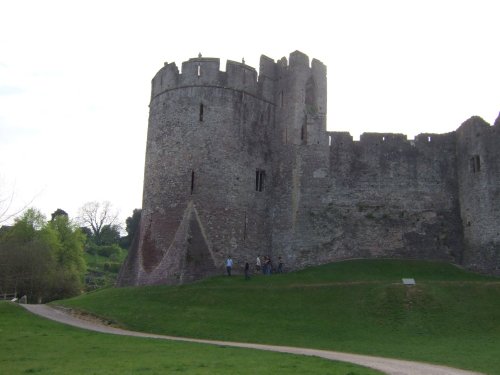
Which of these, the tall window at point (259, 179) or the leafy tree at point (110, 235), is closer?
the tall window at point (259, 179)

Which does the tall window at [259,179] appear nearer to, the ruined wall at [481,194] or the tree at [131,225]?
the ruined wall at [481,194]

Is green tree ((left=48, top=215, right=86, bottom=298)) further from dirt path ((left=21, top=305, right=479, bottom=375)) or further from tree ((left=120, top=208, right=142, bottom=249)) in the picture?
dirt path ((left=21, top=305, right=479, bottom=375))

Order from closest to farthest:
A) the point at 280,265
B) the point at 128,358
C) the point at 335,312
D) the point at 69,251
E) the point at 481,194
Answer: the point at 128,358, the point at 335,312, the point at 481,194, the point at 280,265, the point at 69,251

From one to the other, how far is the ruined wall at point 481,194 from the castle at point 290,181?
69 millimetres

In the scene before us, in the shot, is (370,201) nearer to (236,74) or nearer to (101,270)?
(236,74)

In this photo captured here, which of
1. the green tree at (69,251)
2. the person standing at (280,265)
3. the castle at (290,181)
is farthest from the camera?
the green tree at (69,251)

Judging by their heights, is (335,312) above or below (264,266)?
below

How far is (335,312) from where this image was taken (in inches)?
999

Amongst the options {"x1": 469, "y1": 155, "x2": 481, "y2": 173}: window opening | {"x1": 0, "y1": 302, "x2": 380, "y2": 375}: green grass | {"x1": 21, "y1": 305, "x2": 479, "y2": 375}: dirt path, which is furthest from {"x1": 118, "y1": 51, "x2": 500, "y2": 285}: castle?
{"x1": 0, "y1": 302, "x2": 380, "y2": 375}: green grass

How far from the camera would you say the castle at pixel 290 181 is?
33.8 m

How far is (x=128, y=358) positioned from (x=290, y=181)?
68.8ft

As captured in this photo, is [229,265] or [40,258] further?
[40,258]

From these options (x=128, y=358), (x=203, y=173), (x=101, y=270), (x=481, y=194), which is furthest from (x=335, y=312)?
(x=101, y=270)

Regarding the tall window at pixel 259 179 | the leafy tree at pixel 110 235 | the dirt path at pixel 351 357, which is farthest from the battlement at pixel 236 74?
the leafy tree at pixel 110 235
